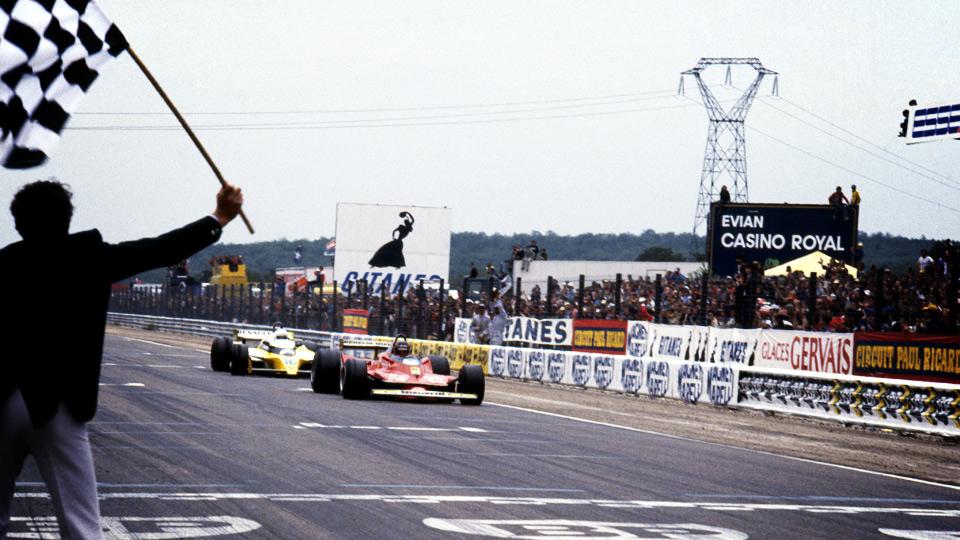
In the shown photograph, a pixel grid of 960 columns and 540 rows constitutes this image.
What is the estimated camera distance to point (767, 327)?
23.9 metres

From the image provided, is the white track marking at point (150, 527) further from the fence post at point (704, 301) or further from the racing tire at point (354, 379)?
the fence post at point (704, 301)

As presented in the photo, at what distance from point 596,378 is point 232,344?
7.79 meters

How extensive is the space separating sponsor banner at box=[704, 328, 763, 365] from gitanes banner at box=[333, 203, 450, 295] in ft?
105

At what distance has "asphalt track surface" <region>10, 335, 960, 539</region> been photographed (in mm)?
8609

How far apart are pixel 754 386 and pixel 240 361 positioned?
409 inches

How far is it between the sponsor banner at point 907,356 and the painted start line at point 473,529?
10474 mm

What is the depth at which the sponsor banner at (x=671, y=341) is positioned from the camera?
84.8 feet

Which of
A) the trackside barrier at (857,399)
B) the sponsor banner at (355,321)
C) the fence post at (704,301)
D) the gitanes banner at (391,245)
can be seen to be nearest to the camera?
the trackside barrier at (857,399)

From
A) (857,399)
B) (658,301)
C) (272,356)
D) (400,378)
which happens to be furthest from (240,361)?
(857,399)

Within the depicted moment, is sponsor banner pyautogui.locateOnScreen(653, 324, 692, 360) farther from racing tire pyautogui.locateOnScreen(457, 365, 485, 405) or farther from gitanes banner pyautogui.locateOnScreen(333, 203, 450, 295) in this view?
gitanes banner pyautogui.locateOnScreen(333, 203, 450, 295)

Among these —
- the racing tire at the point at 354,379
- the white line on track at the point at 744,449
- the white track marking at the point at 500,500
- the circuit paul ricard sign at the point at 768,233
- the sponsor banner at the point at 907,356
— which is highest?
the circuit paul ricard sign at the point at 768,233

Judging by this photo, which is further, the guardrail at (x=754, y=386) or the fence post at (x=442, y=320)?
the fence post at (x=442, y=320)

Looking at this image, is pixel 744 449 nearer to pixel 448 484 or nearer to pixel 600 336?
pixel 448 484

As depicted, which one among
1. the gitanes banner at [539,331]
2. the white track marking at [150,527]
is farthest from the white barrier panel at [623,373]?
the white track marking at [150,527]
